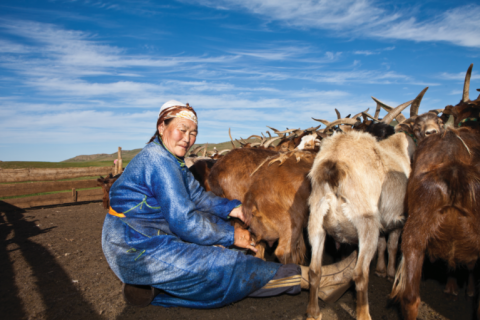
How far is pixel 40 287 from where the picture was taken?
3.35m

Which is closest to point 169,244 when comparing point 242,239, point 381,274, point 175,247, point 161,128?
point 175,247

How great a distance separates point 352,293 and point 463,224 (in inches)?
61.0

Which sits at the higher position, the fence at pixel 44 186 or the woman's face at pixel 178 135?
the woman's face at pixel 178 135

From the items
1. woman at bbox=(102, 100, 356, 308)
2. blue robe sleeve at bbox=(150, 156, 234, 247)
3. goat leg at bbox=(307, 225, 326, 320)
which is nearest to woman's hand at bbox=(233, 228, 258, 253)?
woman at bbox=(102, 100, 356, 308)

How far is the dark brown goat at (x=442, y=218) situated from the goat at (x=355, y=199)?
0.99ft

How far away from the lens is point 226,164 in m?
3.70

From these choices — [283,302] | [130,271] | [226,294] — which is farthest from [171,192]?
[283,302]

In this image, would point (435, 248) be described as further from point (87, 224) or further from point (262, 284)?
point (87, 224)

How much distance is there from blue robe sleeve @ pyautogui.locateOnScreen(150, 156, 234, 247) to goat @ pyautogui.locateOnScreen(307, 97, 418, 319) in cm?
101

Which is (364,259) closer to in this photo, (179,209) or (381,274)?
(381,274)

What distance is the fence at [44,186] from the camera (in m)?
8.40

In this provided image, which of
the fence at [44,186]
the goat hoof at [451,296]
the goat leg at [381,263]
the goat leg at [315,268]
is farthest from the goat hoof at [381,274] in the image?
the fence at [44,186]

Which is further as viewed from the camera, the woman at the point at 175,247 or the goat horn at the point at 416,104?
the goat horn at the point at 416,104

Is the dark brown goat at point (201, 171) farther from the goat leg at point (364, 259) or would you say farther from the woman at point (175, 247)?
the goat leg at point (364, 259)
